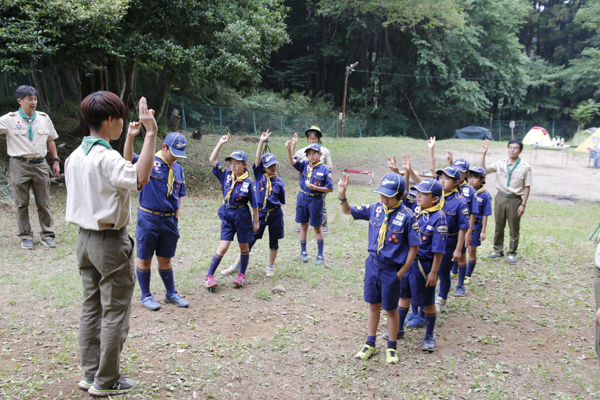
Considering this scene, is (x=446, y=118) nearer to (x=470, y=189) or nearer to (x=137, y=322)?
(x=470, y=189)

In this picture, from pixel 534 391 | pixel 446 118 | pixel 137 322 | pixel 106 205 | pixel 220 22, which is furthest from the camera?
pixel 446 118

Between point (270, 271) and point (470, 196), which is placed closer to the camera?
point (470, 196)

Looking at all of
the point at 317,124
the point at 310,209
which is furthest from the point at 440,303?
the point at 317,124

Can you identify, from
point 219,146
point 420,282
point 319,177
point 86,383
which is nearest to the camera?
point 86,383

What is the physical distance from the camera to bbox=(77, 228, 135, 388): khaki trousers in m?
2.97

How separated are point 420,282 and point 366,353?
906mm

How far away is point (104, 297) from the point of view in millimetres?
3035

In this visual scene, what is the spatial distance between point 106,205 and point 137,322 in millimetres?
2128

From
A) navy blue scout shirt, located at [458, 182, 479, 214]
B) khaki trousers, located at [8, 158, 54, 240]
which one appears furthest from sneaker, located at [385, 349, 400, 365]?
khaki trousers, located at [8, 158, 54, 240]

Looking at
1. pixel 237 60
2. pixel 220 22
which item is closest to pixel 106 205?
pixel 237 60

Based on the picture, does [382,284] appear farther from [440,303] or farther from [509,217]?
[509,217]

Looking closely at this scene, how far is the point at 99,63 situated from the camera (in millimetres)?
11078

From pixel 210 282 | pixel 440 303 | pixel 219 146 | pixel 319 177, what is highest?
pixel 219 146

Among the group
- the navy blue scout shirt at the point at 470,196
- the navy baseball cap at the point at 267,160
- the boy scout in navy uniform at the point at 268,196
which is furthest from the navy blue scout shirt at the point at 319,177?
the navy blue scout shirt at the point at 470,196
